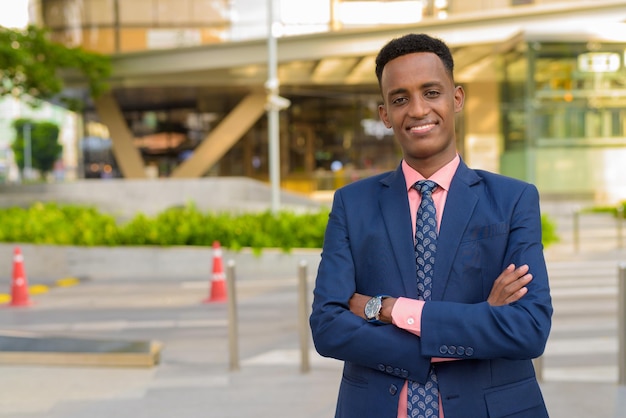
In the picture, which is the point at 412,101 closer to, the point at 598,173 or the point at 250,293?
the point at 250,293

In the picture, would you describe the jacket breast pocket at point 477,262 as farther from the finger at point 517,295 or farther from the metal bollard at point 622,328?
the metal bollard at point 622,328

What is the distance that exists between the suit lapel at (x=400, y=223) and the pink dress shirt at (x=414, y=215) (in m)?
0.04

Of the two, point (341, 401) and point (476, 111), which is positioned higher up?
point (476, 111)

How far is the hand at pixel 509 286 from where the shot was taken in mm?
2375

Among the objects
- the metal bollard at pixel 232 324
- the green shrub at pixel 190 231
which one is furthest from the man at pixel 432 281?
the green shrub at pixel 190 231

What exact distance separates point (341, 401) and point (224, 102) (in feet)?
116

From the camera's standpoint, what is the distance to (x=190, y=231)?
624 inches

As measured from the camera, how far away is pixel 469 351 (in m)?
2.31

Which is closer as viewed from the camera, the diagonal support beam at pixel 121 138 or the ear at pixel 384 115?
the ear at pixel 384 115

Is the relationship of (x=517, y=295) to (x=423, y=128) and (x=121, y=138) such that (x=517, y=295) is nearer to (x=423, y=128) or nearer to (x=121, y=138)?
(x=423, y=128)

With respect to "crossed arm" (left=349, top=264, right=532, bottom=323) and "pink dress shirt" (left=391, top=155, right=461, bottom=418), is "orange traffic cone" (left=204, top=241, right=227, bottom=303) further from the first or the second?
"crossed arm" (left=349, top=264, right=532, bottom=323)

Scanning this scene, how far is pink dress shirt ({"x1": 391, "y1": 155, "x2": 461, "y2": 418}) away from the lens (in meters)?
2.36

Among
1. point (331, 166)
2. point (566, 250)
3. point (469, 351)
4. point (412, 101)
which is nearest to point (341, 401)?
point (469, 351)

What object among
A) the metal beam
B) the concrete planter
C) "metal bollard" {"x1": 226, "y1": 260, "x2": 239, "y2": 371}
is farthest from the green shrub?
the metal beam
